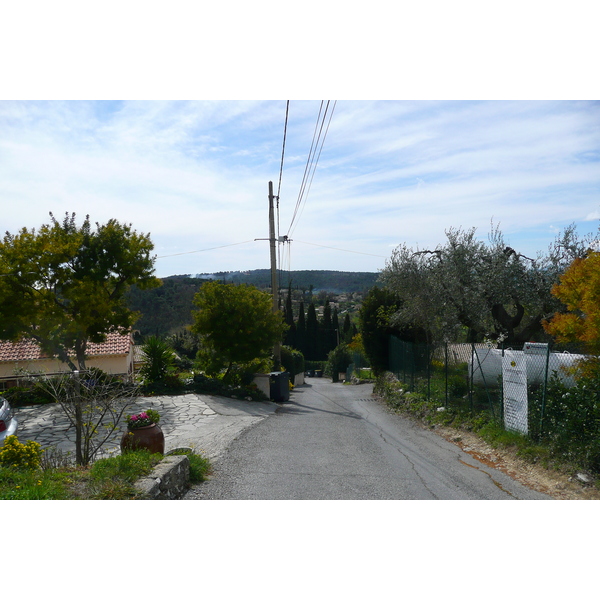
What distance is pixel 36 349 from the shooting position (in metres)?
21.8

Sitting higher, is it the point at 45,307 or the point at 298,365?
the point at 45,307

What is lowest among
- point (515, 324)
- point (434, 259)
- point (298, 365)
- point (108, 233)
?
point (298, 365)

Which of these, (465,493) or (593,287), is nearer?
(465,493)

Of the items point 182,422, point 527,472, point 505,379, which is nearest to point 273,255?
point 182,422

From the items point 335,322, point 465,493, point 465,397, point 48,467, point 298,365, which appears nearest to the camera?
point 48,467

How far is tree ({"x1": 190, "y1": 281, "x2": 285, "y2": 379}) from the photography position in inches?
655

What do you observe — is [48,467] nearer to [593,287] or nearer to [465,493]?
[465,493]

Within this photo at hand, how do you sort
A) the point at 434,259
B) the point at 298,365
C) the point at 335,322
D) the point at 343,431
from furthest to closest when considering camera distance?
the point at 335,322 < the point at 298,365 < the point at 434,259 < the point at 343,431

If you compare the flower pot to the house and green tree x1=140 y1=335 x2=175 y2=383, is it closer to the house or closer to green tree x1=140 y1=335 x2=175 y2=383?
green tree x1=140 y1=335 x2=175 y2=383

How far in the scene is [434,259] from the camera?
13336 mm

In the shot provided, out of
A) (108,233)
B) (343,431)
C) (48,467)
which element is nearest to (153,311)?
(108,233)

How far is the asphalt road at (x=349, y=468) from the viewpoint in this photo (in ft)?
20.5

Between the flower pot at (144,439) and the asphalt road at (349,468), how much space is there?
93cm

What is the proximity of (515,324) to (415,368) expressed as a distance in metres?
3.65
